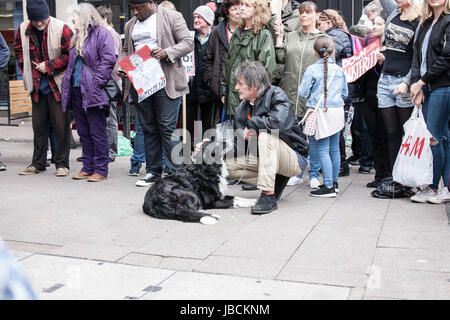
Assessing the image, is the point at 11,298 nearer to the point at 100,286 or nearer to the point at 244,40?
the point at 100,286

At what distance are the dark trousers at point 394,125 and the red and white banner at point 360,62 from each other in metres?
0.82

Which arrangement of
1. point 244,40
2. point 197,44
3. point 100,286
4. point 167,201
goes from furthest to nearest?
point 197,44 → point 244,40 → point 167,201 → point 100,286

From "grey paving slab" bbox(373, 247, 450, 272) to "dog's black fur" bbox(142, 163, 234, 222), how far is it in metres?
1.61

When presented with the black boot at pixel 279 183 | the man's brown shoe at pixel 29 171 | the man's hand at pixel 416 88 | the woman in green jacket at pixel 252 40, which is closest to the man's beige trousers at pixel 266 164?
the black boot at pixel 279 183

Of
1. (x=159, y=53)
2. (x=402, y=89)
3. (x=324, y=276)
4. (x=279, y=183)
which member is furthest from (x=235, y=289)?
(x=159, y=53)

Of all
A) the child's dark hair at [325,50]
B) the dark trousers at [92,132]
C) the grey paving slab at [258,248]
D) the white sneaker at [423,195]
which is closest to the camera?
the grey paving slab at [258,248]

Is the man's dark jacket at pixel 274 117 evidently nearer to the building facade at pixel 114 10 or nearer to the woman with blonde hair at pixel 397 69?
the woman with blonde hair at pixel 397 69

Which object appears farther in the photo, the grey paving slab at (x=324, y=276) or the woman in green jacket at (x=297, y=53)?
the woman in green jacket at (x=297, y=53)

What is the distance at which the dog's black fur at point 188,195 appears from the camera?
5.19m

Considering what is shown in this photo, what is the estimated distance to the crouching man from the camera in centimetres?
537

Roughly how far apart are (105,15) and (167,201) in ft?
13.7

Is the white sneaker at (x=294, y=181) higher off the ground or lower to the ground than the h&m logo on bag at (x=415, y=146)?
lower

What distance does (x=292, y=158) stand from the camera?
555 centimetres
